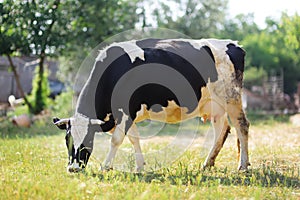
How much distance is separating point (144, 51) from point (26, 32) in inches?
357

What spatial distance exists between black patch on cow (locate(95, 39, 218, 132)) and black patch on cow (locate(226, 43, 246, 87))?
335 millimetres

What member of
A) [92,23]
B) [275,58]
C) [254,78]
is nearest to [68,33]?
[92,23]

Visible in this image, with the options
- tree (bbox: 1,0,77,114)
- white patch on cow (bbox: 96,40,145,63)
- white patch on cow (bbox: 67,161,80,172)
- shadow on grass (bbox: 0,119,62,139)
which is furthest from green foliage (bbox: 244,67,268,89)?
white patch on cow (bbox: 67,161,80,172)

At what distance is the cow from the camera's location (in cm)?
658

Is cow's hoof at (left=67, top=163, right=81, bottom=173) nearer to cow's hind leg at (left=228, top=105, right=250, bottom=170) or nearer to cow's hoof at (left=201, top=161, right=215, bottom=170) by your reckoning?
cow's hoof at (left=201, top=161, right=215, bottom=170)

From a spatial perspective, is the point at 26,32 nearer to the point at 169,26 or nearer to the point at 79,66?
the point at 79,66

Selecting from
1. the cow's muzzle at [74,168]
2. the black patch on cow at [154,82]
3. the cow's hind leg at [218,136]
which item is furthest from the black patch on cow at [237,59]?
the cow's muzzle at [74,168]

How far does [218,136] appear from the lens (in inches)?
284

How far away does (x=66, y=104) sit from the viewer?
18297 millimetres

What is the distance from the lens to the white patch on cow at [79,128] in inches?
240

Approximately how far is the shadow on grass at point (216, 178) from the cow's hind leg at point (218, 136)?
344 millimetres

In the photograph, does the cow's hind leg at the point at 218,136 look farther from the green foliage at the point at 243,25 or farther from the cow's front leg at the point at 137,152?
the green foliage at the point at 243,25

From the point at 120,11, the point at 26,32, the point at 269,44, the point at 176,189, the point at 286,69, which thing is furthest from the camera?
the point at 269,44

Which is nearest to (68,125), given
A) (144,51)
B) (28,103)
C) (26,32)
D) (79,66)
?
(144,51)
